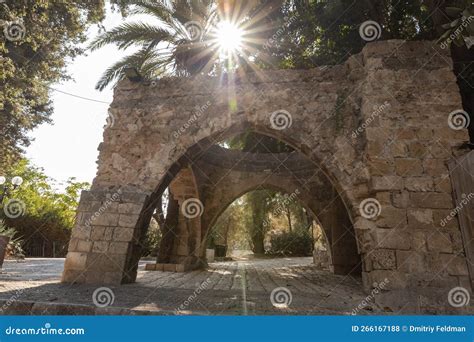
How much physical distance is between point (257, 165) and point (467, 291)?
6.97m

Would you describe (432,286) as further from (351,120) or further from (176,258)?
(176,258)

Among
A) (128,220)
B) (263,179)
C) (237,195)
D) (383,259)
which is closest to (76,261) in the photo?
(128,220)

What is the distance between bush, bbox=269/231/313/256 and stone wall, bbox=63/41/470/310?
1405 cm

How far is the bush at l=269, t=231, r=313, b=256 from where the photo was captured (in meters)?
18.2

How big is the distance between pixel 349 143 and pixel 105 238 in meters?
4.23

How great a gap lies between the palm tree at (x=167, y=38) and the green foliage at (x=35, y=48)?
0.72 metres

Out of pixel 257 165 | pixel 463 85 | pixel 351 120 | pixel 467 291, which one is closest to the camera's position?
pixel 467 291

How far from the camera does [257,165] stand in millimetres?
10133

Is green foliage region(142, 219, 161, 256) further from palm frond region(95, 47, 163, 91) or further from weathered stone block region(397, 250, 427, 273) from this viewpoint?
weathered stone block region(397, 250, 427, 273)

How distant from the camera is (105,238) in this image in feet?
16.1

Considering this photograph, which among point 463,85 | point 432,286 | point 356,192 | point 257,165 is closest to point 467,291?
point 432,286

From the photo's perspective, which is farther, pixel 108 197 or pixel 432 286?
pixel 108 197

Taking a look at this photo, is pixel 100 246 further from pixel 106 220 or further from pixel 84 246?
pixel 106 220

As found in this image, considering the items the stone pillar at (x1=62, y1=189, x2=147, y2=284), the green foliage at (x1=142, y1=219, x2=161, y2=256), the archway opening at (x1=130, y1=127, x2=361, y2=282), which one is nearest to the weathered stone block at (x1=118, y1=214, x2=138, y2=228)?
the stone pillar at (x1=62, y1=189, x2=147, y2=284)
